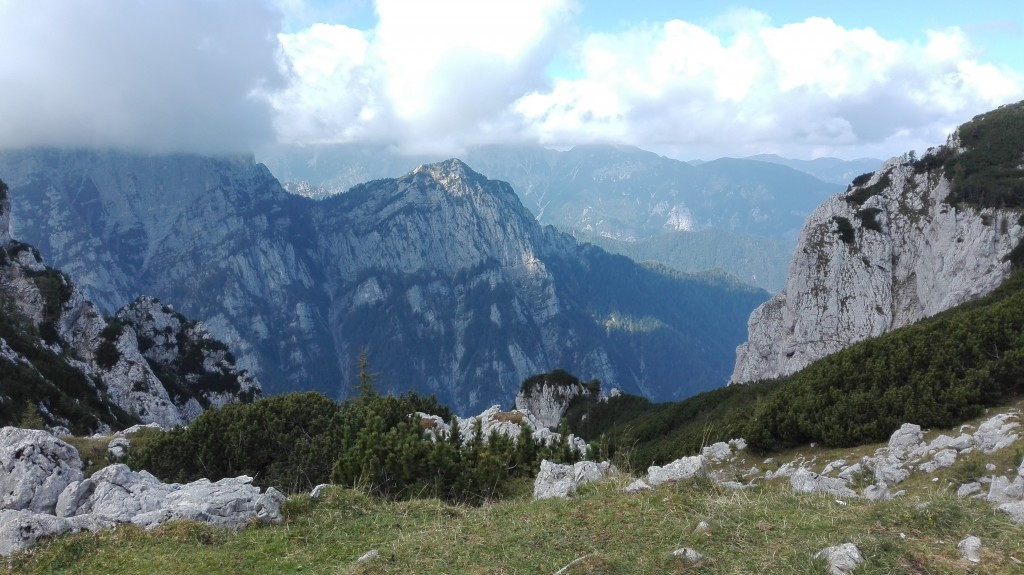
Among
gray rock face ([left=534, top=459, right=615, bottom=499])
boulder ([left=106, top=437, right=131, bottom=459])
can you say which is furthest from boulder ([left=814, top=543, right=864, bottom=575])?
boulder ([left=106, top=437, right=131, bottom=459])

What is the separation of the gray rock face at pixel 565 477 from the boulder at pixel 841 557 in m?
5.84

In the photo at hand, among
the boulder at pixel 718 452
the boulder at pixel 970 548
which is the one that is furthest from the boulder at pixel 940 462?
the boulder at pixel 970 548

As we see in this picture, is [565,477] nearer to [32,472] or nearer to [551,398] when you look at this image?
[32,472]

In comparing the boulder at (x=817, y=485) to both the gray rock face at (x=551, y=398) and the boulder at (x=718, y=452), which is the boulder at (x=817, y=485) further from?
the gray rock face at (x=551, y=398)

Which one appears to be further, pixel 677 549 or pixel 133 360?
pixel 133 360

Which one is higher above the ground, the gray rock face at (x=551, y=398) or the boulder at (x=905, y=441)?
the boulder at (x=905, y=441)

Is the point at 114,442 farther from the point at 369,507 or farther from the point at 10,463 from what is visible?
the point at 369,507

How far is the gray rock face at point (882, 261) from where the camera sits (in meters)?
60.8

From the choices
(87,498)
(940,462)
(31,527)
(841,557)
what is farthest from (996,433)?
(87,498)

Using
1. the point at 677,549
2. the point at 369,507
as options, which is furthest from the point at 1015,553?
the point at 369,507

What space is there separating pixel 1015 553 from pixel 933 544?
2.79 ft

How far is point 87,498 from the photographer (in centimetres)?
1309

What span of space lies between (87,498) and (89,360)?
245ft

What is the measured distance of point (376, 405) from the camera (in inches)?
832
